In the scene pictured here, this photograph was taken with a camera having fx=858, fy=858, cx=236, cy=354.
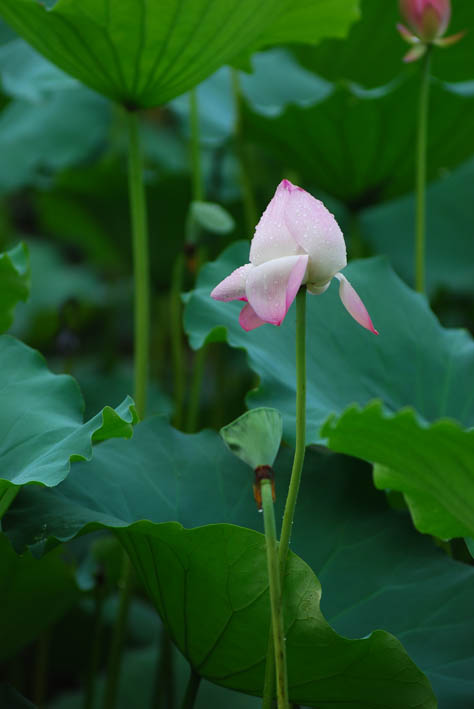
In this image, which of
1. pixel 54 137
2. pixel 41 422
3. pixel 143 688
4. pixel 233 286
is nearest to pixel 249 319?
pixel 233 286

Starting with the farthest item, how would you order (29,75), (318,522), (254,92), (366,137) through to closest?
(254,92) → (29,75) → (366,137) → (318,522)

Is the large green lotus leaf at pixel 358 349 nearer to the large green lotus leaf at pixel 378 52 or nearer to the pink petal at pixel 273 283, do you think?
the pink petal at pixel 273 283

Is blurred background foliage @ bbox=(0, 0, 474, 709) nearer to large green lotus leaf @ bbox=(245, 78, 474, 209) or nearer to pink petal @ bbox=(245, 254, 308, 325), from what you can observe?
large green lotus leaf @ bbox=(245, 78, 474, 209)

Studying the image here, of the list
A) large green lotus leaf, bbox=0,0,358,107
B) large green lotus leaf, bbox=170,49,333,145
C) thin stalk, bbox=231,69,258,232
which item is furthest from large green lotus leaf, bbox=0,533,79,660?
large green lotus leaf, bbox=170,49,333,145

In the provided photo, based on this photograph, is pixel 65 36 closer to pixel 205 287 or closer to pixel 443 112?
pixel 205 287

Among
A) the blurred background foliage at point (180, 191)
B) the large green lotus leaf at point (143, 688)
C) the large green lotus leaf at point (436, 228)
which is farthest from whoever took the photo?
the large green lotus leaf at point (436, 228)

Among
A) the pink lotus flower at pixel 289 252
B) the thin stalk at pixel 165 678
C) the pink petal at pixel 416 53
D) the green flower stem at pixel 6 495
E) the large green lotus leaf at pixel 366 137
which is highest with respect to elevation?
the pink petal at pixel 416 53

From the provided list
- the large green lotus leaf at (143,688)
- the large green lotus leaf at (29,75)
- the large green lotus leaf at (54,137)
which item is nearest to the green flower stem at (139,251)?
the large green lotus leaf at (143,688)

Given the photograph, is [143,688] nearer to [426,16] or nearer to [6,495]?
[6,495]
